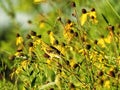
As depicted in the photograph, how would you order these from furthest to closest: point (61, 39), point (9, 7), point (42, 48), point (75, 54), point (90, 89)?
point (9, 7) < point (61, 39) < point (75, 54) < point (42, 48) < point (90, 89)

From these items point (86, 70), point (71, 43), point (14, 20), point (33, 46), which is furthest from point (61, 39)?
point (14, 20)

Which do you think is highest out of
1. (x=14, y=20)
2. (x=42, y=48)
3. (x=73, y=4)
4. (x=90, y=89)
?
(x=14, y=20)

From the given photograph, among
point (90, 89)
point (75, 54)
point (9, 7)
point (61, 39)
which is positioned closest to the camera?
point (90, 89)

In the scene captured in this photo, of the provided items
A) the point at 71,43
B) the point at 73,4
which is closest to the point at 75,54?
the point at 71,43

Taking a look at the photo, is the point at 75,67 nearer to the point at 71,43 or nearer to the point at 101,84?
the point at 101,84

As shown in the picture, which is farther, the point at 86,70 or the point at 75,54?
the point at 75,54

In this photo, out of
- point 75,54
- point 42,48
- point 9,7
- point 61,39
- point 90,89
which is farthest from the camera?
point 9,7

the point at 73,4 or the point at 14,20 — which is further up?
the point at 14,20

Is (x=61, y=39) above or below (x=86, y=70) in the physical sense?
above

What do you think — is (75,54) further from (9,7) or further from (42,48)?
(9,7)
